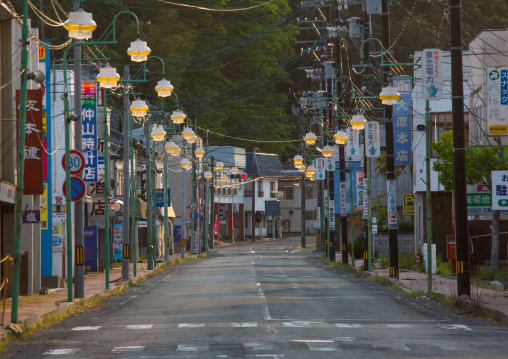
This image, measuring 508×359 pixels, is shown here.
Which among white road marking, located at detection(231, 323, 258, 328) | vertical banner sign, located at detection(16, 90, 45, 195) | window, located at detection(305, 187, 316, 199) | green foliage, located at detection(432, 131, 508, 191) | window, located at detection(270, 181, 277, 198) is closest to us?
white road marking, located at detection(231, 323, 258, 328)

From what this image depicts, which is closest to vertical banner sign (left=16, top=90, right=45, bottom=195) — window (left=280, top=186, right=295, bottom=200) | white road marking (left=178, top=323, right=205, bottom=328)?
white road marking (left=178, top=323, right=205, bottom=328)

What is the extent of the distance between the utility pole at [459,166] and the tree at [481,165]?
32.8 ft

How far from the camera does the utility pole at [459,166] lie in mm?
21828

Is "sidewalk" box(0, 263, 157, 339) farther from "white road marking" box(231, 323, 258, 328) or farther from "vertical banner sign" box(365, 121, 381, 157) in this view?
"vertical banner sign" box(365, 121, 381, 157)

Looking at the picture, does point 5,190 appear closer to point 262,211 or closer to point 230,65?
point 230,65

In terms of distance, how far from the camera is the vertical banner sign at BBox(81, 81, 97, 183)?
3519 cm

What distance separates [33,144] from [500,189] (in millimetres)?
12684

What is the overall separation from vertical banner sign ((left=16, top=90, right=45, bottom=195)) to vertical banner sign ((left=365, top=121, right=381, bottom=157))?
15.8 meters

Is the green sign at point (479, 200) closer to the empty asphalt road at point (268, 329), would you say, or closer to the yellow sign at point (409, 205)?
the empty asphalt road at point (268, 329)

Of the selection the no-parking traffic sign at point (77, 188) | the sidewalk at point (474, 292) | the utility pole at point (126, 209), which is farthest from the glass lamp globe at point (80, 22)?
the utility pole at point (126, 209)

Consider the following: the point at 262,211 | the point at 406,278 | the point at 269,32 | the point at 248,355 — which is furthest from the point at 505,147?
the point at 262,211

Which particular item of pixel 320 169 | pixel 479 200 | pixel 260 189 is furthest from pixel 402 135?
pixel 260 189

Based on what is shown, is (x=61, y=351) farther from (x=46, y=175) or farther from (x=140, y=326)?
Answer: (x=46, y=175)

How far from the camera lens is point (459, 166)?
22156 millimetres
